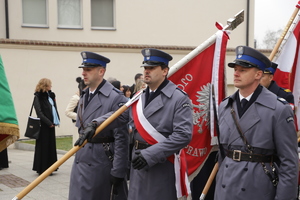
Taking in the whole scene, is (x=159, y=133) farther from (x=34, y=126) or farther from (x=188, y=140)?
(x=34, y=126)

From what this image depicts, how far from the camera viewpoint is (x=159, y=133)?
4258mm

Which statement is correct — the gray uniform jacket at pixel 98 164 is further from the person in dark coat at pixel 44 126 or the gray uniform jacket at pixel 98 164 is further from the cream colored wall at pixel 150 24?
the cream colored wall at pixel 150 24

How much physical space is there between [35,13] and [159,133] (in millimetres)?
15223

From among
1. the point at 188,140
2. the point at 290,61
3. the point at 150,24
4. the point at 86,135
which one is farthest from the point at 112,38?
the point at 188,140

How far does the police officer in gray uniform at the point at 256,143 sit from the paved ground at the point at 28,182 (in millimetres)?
3324

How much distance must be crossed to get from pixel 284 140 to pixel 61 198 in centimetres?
477

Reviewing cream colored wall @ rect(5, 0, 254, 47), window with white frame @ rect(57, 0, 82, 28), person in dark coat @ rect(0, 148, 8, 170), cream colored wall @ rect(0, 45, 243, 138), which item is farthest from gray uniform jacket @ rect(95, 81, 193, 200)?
window with white frame @ rect(57, 0, 82, 28)

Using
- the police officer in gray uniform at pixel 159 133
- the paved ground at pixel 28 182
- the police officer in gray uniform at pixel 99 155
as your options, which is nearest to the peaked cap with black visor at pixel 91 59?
the police officer in gray uniform at pixel 99 155

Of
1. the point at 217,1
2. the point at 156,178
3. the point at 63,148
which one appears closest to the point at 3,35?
the point at 63,148

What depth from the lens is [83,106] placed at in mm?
5168

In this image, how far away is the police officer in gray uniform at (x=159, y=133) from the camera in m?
4.11

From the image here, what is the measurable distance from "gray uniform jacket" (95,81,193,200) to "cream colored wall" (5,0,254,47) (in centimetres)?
1445

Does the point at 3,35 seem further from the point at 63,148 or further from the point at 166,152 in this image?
the point at 166,152

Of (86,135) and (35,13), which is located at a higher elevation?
(35,13)
